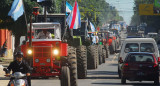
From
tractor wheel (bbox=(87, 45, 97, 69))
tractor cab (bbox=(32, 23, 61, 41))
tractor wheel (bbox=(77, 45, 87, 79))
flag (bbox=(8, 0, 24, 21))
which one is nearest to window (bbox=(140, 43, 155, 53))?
tractor wheel (bbox=(77, 45, 87, 79))

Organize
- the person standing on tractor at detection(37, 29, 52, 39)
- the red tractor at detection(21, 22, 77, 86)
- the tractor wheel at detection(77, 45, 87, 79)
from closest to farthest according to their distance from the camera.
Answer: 1. the red tractor at detection(21, 22, 77, 86)
2. the person standing on tractor at detection(37, 29, 52, 39)
3. the tractor wheel at detection(77, 45, 87, 79)

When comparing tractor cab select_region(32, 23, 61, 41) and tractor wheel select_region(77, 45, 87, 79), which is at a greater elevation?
tractor cab select_region(32, 23, 61, 41)

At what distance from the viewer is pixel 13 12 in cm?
2338

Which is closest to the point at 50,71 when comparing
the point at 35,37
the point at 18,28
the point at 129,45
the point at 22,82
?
the point at 35,37

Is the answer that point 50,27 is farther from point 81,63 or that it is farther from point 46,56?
point 81,63

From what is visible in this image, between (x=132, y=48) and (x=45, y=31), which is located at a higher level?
(x=45, y=31)

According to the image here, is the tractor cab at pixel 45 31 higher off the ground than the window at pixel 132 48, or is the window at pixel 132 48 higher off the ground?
the tractor cab at pixel 45 31

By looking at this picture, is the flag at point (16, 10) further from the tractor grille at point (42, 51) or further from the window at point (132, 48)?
the window at point (132, 48)

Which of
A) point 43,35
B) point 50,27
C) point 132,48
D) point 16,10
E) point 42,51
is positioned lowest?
point 132,48

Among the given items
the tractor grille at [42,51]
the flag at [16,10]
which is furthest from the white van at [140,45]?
the tractor grille at [42,51]

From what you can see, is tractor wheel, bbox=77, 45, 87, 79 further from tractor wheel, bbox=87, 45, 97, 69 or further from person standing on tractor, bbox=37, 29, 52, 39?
tractor wheel, bbox=87, 45, 97, 69

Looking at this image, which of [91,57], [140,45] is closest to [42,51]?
[140,45]

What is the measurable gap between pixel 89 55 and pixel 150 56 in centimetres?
855

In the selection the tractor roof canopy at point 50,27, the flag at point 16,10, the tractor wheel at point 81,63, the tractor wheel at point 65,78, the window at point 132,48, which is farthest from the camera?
the window at point 132,48
